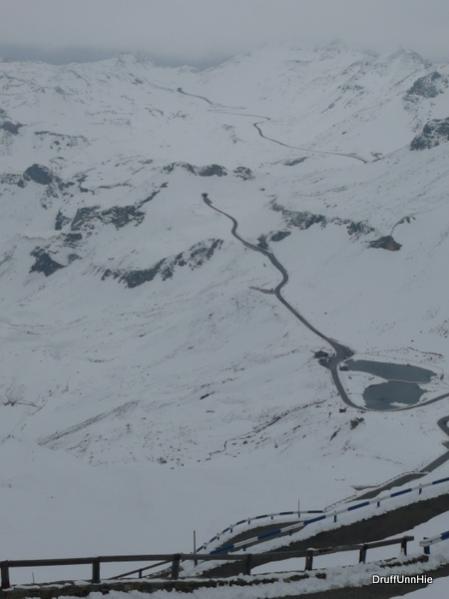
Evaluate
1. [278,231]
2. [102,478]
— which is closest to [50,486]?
[102,478]

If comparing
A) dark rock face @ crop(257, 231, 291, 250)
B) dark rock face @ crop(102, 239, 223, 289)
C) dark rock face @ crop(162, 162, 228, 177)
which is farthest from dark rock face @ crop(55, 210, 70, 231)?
dark rock face @ crop(257, 231, 291, 250)

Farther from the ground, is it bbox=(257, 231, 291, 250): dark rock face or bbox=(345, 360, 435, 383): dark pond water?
bbox=(345, 360, 435, 383): dark pond water

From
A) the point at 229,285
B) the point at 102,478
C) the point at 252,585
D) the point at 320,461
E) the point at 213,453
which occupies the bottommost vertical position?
the point at 229,285

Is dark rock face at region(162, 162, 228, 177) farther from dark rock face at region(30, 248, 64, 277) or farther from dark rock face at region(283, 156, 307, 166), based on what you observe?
dark rock face at region(30, 248, 64, 277)

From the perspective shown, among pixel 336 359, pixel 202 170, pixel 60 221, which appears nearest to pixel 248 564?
pixel 336 359

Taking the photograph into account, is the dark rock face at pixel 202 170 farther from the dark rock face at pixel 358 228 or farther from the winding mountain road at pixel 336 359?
the dark rock face at pixel 358 228

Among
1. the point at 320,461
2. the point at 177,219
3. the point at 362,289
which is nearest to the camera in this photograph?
the point at 320,461

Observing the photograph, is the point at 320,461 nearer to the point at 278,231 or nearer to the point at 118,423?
the point at 118,423
